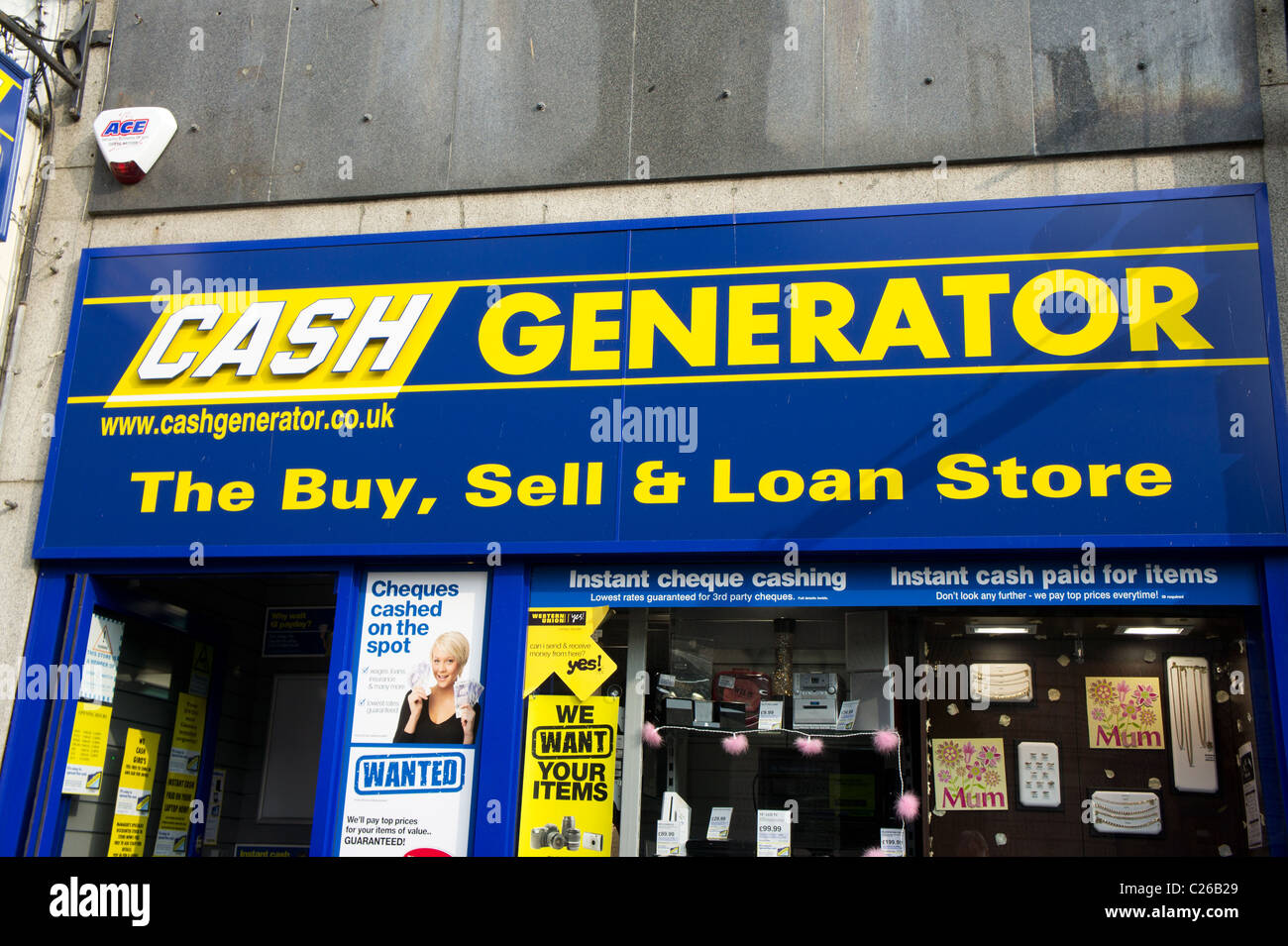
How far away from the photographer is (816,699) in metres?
6.92

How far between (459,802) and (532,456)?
197cm

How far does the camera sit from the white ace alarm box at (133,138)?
8102mm

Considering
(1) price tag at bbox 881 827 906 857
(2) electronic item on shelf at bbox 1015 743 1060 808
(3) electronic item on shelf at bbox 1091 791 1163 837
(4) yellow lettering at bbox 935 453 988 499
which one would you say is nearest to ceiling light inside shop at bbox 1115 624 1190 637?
(2) electronic item on shelf at bbox 1015 743 1060 808

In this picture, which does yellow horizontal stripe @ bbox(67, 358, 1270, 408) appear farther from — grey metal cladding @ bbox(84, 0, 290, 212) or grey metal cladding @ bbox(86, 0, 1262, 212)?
grey metal cladding @ bbox(84, 0, 290, 212)

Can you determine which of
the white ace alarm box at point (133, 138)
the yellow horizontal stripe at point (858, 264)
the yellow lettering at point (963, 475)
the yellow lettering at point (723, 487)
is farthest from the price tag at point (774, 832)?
the white ace alarm box at point (133, 138)

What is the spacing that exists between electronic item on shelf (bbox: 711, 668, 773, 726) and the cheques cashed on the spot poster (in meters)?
1.36

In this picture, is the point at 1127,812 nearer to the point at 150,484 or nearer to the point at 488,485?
the point at 488,485

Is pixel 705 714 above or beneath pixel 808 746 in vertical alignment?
above

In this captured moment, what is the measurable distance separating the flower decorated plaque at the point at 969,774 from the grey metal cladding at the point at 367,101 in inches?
182

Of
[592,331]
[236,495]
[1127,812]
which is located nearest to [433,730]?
[236,495]

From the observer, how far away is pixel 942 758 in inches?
269

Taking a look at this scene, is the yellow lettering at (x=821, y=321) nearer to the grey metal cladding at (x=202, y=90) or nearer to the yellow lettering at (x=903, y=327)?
the yellow lettering at (x=903, y=327)

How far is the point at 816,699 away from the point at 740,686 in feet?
1.43

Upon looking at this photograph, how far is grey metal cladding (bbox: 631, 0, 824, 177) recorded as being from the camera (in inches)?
295
